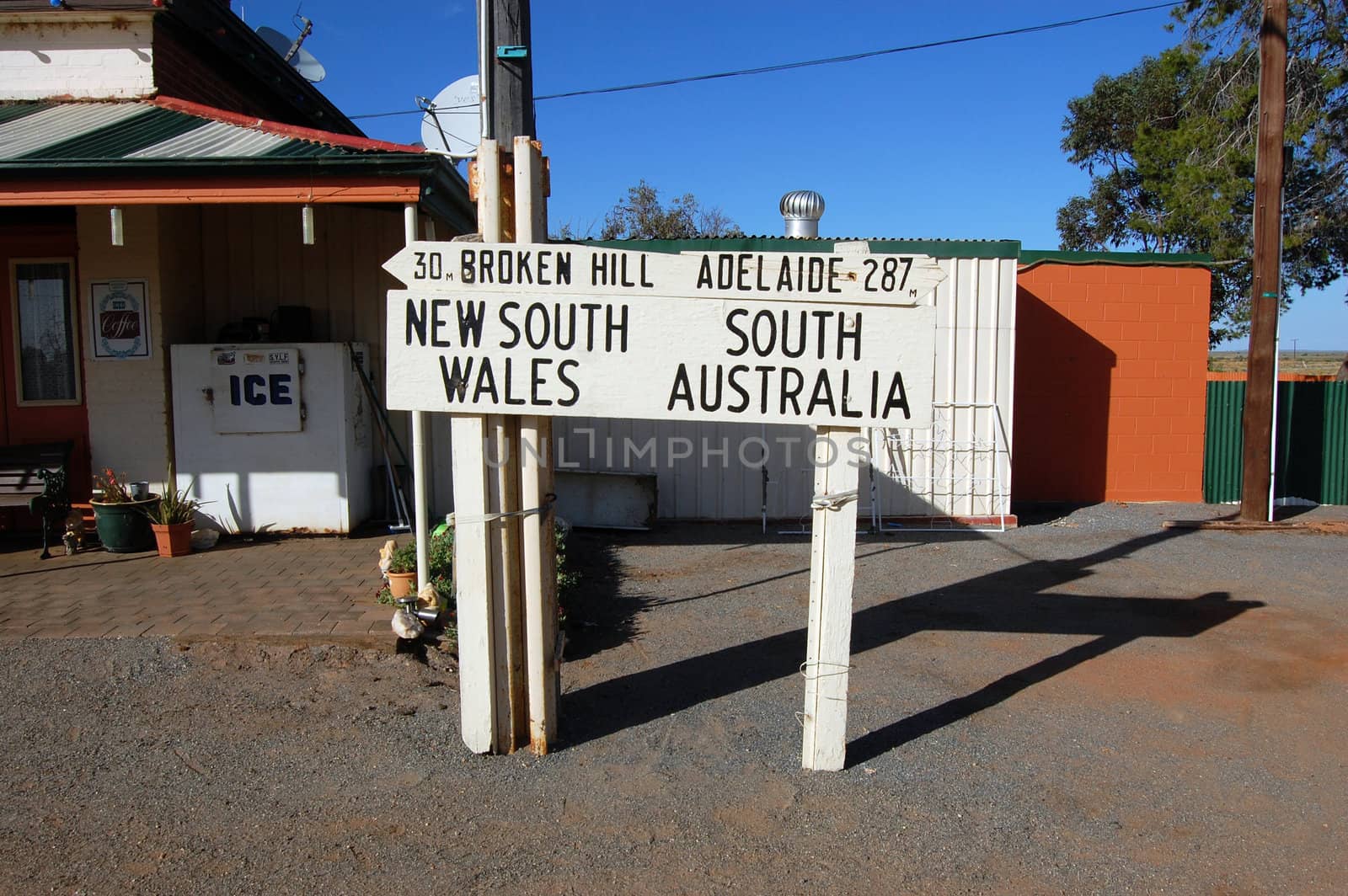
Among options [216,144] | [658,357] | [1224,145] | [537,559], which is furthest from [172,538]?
[1224,145]

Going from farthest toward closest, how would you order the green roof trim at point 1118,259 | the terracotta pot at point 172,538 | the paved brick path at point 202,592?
the green roof trim at point 1118,259 < the terracotta pot at point 172,538 < the paved brick path at point 202,592

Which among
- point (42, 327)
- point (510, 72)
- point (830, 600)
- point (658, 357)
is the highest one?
point (510, 72)

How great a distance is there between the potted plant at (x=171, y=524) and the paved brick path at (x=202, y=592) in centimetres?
14

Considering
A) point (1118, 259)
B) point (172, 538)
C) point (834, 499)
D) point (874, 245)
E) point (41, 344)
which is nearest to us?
point (834, 499)

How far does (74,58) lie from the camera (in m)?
8.70

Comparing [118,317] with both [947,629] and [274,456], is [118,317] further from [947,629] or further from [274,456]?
[947,629]

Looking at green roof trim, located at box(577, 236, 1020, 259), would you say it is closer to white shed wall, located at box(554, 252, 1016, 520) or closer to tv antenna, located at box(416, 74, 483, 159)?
white shed wall, located at box(554, 252, 1016, 520)

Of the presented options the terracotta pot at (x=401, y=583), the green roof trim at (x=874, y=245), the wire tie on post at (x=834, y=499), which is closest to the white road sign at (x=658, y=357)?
the wire tie on post at (x=834, y=499)

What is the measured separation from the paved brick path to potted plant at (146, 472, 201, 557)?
5.4 inches

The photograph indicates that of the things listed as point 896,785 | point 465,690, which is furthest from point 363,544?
point 896,785

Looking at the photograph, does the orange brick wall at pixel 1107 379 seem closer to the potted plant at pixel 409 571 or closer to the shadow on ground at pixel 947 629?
the shadow on ground at pixel 947 629

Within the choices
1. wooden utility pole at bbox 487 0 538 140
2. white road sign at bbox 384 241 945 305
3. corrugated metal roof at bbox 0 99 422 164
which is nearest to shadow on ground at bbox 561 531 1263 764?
white road sign at bbox 384 241 945 305

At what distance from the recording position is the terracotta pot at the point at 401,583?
6.21 m

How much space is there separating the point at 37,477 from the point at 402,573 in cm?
394
